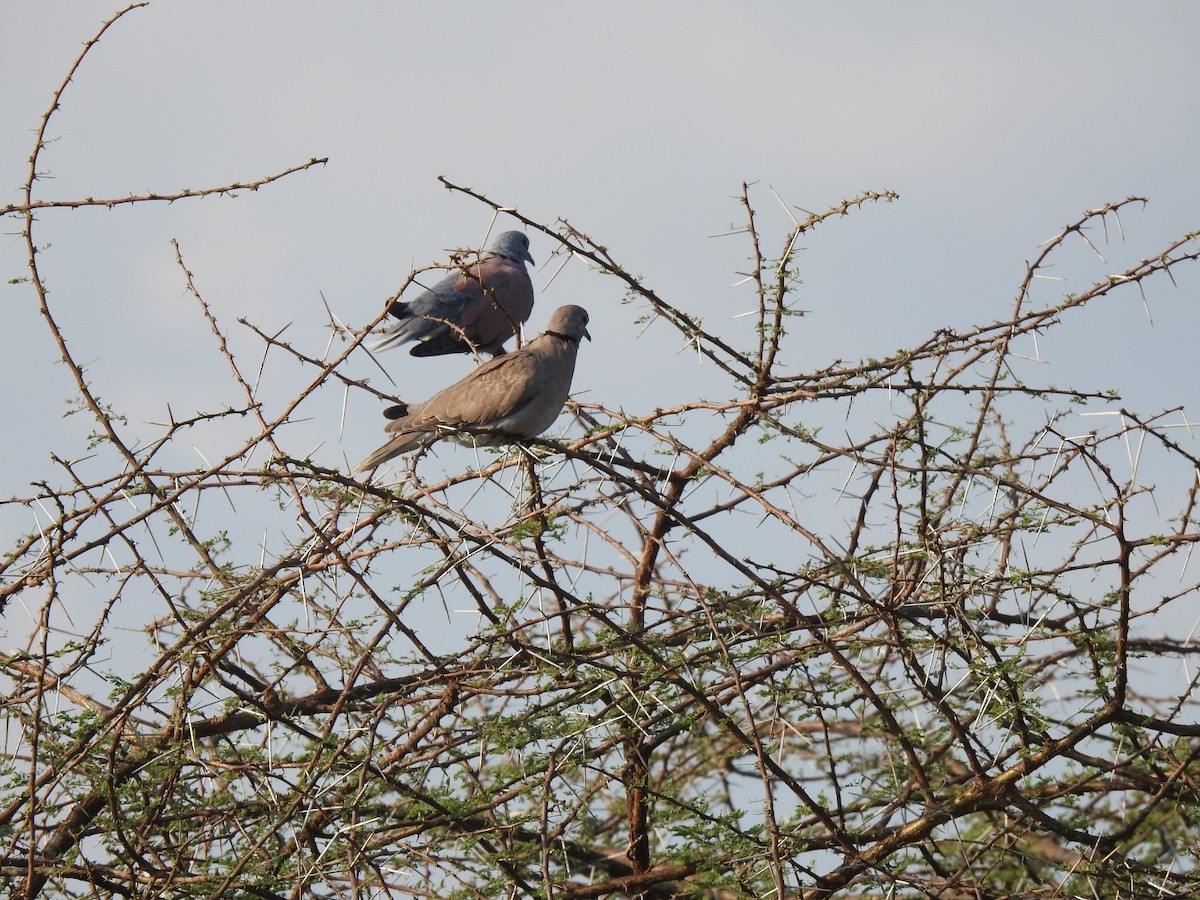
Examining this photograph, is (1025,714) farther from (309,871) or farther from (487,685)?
(309,871)

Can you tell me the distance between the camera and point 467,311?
26.3ft

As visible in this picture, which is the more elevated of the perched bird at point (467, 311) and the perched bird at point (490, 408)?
the perched bird at point (467, 311)

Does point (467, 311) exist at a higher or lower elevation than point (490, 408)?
higher

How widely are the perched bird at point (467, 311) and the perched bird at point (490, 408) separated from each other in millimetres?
1793

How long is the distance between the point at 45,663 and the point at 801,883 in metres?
2.14

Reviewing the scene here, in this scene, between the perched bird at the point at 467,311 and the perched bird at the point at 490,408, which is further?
the perched bird at the point at 467,311

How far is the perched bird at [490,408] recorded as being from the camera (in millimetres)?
5340

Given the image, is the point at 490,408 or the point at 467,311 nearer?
the point at 490,408

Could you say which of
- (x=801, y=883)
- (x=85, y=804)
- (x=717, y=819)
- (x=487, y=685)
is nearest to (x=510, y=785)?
(x=487, y=685)

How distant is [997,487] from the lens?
3.57m

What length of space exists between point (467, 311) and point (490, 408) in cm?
274

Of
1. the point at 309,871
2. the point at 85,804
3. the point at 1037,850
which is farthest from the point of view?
the point at 1037,850

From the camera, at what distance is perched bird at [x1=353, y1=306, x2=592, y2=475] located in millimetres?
5340

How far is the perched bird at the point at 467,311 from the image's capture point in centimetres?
767
